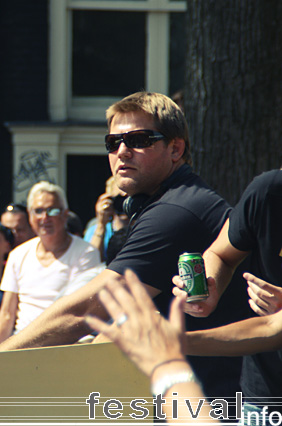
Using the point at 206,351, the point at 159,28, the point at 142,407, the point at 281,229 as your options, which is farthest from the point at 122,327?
the point at 159,28

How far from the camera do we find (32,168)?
1005cm

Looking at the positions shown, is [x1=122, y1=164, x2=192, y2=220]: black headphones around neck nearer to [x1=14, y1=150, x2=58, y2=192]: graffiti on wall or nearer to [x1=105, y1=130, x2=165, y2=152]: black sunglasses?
[x1=105, y1=130, x2=165, y2=152]: black sunglasses

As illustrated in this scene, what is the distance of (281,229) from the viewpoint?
221cm

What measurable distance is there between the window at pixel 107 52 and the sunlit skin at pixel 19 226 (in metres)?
4.27

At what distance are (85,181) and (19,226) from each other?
4.39m

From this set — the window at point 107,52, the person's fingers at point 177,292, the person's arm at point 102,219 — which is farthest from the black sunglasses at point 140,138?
the window at point 107,52

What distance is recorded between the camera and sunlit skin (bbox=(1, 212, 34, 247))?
244 inches

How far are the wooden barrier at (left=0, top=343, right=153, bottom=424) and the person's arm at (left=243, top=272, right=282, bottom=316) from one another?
0.46 m

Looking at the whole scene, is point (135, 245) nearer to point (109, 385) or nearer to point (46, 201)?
point (109, 385)

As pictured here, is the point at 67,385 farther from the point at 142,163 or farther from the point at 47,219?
the point at 47,219

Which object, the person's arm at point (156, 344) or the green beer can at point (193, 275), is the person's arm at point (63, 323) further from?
the person's arm at point (156, 344)

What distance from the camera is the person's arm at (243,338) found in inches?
81.7

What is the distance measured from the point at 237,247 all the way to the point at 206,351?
0.41 m

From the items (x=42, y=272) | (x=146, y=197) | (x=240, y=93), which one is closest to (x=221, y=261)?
(x=146, y=197)
